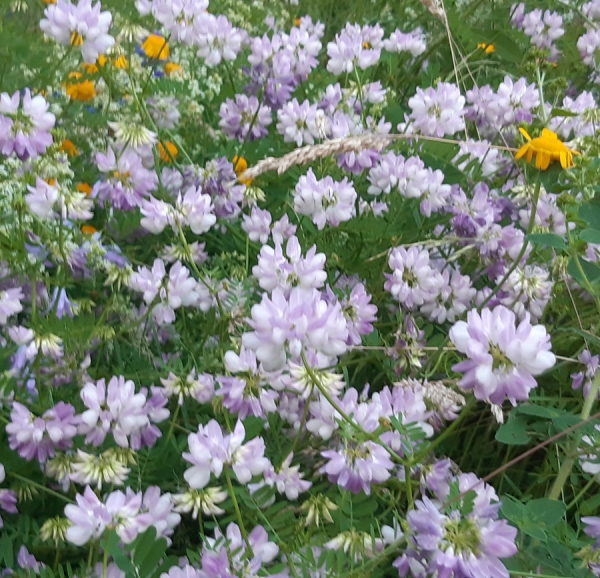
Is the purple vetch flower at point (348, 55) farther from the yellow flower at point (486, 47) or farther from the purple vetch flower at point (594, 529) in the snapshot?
the purple vetch flower at point (594, 529)

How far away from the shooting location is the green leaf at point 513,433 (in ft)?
2.01

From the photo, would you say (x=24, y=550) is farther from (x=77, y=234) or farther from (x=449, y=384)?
(x=449, y=384)

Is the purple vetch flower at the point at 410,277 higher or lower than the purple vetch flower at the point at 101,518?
higher

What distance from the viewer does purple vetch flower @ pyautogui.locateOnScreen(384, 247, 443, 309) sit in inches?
35.2

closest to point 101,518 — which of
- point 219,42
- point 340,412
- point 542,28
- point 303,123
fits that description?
point 340,412

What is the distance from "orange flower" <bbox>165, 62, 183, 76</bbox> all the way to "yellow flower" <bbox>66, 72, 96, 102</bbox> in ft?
0.63

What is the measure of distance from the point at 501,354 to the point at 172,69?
3.81 feet

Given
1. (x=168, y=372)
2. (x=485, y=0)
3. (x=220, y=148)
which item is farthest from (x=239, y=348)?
(x=485, y=0)

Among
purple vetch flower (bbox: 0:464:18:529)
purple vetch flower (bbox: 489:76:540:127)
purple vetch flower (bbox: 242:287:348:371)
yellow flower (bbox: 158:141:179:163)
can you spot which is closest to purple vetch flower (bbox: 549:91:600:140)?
purple vetch flower (bbox: 489:76:540:127)

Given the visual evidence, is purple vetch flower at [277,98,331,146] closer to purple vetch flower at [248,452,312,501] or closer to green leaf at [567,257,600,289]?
green leaf at [567,257,600,289]

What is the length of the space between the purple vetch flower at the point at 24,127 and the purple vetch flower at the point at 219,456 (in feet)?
1.54

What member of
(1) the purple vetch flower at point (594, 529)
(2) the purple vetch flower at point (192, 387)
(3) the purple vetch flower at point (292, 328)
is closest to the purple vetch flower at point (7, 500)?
(2) the purple vetch flower at point (192, 387)

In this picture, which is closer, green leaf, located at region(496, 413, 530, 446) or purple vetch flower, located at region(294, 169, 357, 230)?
green leaf, located at region(496, 413, 530, 446)

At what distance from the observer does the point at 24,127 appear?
82 cm
